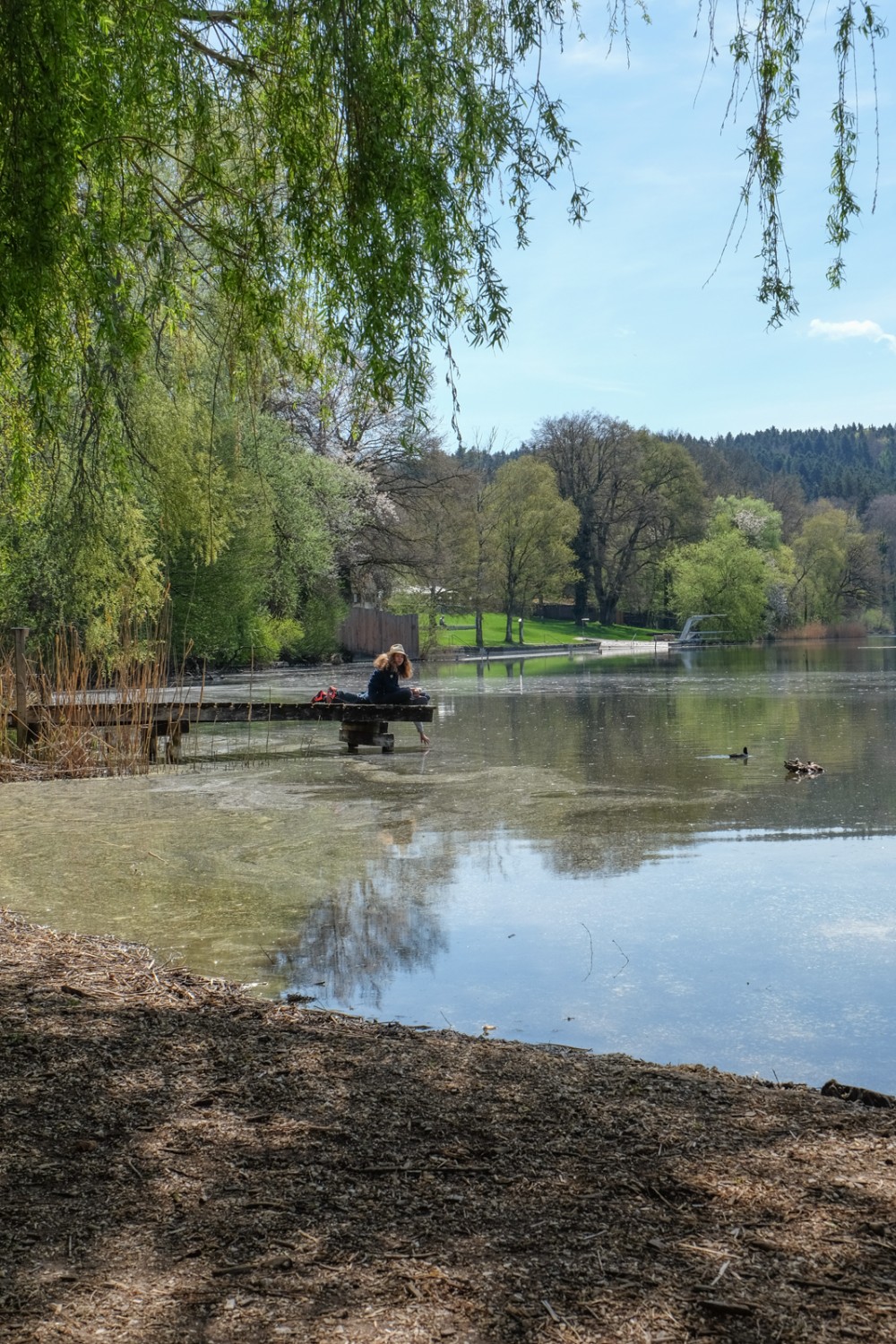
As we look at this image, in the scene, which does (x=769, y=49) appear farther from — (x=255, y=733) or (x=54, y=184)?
(x=255, y=733)

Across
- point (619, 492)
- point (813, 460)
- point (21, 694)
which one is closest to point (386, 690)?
point (21, 694)

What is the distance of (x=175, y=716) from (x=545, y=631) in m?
62.3

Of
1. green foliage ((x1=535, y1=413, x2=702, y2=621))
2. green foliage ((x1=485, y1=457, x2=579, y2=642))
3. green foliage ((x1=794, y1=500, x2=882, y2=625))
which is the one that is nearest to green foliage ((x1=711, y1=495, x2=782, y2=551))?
green foliage ((x1=535, y1=413, x2=702, y2=621))

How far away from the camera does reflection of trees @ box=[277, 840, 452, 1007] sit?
5695 mm

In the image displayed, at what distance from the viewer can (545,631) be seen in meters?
76.7

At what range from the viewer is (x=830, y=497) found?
458ft

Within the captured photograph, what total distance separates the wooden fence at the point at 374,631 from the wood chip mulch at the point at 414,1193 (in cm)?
3833

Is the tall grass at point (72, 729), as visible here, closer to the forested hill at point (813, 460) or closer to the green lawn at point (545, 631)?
the green lawn at point (545, 631)

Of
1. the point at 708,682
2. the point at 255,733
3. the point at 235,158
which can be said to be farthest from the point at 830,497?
the point at 235,158

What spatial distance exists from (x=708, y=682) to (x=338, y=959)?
1054 inches

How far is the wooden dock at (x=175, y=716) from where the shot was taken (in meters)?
13.0

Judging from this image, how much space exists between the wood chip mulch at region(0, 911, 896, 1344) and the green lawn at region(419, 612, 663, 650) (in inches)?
2416

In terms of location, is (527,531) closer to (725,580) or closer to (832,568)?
(725,580)

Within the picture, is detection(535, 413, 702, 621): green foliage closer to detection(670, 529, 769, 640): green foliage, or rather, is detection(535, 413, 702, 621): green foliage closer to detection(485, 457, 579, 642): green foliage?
detection(670, 529, 769, 640): green foliage
